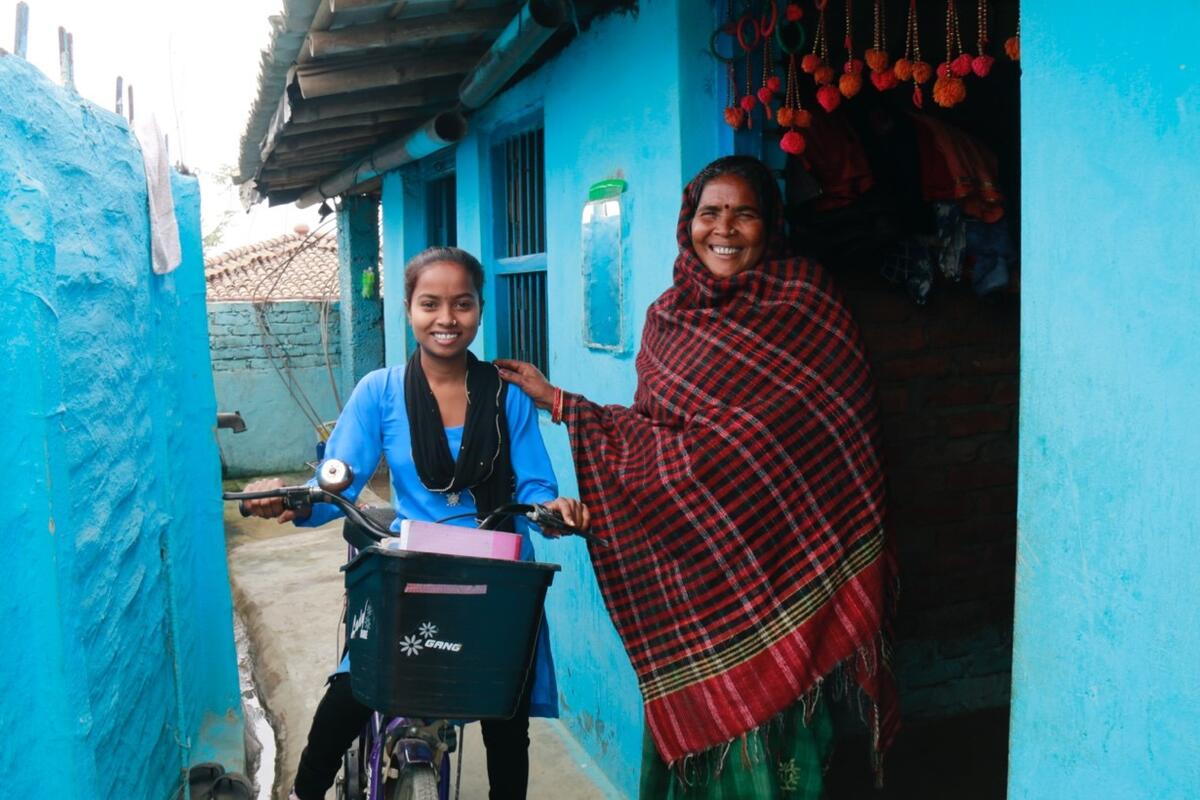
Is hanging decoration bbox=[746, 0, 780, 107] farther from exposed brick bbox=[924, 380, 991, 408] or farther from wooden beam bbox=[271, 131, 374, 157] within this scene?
wooden beam bbox=[271, 131, 374, 157]

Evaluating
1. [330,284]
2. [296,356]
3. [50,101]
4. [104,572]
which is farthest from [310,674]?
[330,284]

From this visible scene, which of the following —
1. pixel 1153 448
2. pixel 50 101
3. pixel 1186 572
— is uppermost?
pixel 50 101

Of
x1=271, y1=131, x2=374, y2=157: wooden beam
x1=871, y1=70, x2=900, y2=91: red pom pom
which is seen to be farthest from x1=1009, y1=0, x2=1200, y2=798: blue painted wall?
x1=271, y1=131, x2=374, y2=157: wooden beam

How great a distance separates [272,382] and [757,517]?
1013cm

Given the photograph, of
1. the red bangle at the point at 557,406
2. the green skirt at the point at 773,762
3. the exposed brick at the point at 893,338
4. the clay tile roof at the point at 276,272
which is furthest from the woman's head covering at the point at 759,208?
the clay tile roof at the point at 276,272

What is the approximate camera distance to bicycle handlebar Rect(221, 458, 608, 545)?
7.64 feet

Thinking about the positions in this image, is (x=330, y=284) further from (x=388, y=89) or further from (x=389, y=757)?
(x=389, y=757)

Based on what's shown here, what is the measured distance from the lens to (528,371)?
285 centimetres

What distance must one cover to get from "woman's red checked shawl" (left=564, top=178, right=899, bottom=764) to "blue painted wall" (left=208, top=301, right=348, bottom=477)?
9639mm

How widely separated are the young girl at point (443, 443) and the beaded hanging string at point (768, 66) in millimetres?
1012

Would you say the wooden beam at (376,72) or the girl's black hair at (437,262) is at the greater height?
the wooden beam at (376,72)

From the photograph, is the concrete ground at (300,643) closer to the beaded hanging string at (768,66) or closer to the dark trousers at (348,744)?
the dark trousers at (348,744)

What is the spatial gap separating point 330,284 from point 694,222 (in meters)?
11.6

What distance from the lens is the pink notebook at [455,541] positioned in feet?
6.70
